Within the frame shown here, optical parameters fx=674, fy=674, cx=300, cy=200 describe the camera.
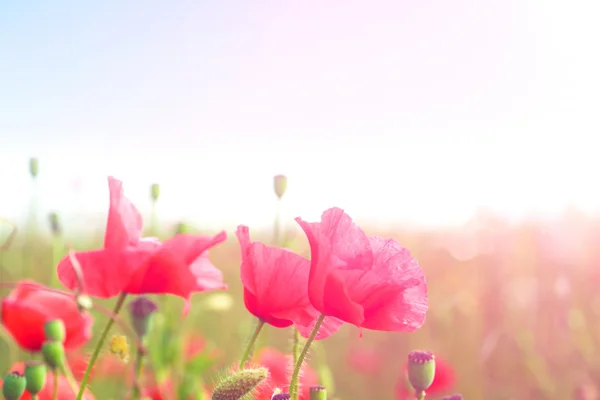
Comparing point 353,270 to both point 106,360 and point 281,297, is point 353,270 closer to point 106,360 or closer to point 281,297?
point 281,297

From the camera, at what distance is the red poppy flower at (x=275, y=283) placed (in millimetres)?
712

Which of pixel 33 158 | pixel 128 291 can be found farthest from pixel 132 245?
pixel 33 158

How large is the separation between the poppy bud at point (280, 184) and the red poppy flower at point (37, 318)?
13.5 inches

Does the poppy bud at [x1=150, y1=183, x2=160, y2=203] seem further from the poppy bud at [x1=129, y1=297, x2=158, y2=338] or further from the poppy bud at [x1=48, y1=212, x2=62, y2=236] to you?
the poppy bud at [x1=48, y1=212, x2=62, y2=236]

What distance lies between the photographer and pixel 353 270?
2.30 ft

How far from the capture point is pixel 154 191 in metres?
1.15

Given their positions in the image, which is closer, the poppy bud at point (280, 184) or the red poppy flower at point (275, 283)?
the red poppy flower at point (275, 283)

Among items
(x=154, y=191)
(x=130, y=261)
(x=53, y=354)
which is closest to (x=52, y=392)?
(x=53, y=354)

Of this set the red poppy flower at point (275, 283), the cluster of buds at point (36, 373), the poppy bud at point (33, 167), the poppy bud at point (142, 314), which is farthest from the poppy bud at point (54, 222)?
the red poppy flower at point (275, 283)

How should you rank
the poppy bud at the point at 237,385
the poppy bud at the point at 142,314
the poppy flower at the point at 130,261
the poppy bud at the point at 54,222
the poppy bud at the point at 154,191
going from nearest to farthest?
1. the poppy bud at the point at 237,385
2. the poppy flower at the point at 130,261
3. the poppy bud at the point at 142,314
4. the poppy bud at the point at 154,191
5. the poppy bud at the point at 54,222

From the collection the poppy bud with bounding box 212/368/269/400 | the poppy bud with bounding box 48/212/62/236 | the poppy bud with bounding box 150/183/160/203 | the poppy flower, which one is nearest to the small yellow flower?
the poppy flower

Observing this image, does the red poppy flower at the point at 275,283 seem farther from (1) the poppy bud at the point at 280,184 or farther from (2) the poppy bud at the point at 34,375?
(1) the poppy bud at the point at 280,184

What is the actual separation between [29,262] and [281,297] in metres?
1.65

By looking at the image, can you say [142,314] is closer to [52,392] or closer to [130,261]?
[52,392]
